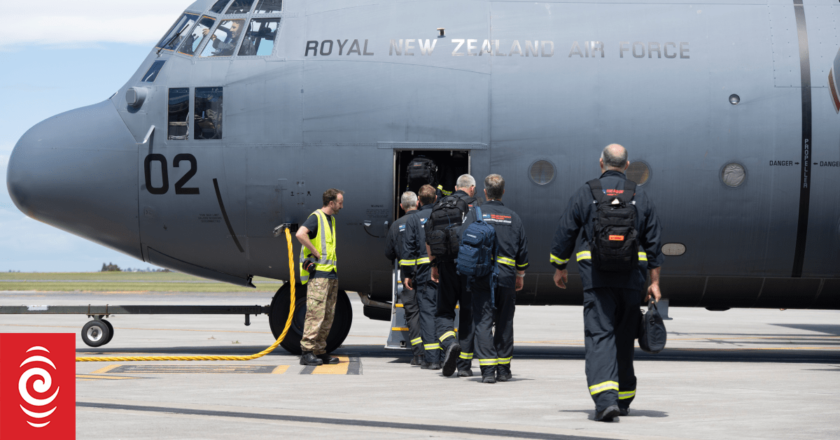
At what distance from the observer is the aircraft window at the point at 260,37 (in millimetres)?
11359

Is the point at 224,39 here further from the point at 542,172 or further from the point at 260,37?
the point at 542,172

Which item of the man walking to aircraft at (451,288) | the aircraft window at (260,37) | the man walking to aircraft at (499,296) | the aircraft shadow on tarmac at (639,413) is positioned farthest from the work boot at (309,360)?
the aircraft shadow on tarmac at (639,413)

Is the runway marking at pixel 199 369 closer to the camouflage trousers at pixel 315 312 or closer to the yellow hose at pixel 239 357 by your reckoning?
the yellow hose at pixel 239 357

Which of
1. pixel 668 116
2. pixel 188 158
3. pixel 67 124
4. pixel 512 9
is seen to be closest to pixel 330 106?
pixel 188 158

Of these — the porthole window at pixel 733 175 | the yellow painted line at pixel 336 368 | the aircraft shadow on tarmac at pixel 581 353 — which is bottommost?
the aircraft shadow on tarmac at pixel 581 353

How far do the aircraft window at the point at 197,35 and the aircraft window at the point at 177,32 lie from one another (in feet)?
0.43

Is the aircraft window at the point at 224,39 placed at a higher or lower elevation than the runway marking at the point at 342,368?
higher

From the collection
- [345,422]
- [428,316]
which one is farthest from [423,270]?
[345,422]

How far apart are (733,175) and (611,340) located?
4.80 m

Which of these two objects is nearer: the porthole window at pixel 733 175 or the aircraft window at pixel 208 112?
the porthole window at pixel 733 175

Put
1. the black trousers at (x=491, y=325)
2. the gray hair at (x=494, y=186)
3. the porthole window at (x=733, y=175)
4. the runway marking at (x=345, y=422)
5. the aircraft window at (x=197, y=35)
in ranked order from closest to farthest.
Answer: the runway marking at (x=345, y=422) → the black trousers at (x=491, y=325) → the gray hair at (x=494, y=186) → the porthole window at (x=733, y=175) → the aircraft window at (x=197, y=35)

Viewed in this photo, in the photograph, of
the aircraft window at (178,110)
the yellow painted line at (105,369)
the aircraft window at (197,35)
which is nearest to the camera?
the yellow painted line at (105,369)

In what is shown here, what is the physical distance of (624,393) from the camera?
708 centimetres

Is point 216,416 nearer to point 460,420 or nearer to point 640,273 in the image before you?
point 460,420
